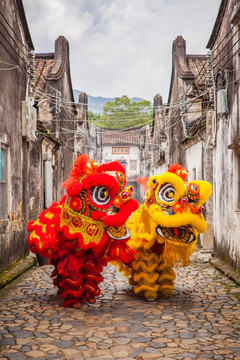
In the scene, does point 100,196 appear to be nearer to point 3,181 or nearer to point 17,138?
point 3,181

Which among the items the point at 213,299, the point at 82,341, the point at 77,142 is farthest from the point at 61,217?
the point at 77,142

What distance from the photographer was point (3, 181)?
366 inches

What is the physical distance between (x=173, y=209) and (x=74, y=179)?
1642 mm

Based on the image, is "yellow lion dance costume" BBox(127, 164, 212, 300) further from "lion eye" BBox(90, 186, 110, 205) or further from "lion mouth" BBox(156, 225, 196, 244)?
"lion eye" BBox(90, 186, 110, 205)

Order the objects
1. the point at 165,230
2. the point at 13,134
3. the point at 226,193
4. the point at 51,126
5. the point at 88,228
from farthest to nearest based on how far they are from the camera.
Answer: the point at 51,126
the point at 226,193
the point at 13,134
the point at 165,230
the point at 88,228

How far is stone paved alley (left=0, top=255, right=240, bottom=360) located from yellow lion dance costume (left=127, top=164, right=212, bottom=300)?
352 millimetres

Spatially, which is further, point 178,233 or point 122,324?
point 178,233

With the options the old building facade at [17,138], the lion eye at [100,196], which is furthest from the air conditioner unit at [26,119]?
the lion eye at [100,196]

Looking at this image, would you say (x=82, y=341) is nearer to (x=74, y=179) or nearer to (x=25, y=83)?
(x=74, y=179)

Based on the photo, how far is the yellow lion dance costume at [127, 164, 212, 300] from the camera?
701 centimetres

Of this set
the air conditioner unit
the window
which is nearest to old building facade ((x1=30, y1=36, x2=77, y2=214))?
the air conditioner unit

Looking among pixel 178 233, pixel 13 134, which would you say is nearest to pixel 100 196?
pixel 178 233

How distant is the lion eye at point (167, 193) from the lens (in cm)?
712

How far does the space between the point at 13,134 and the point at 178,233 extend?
4.74 metres
